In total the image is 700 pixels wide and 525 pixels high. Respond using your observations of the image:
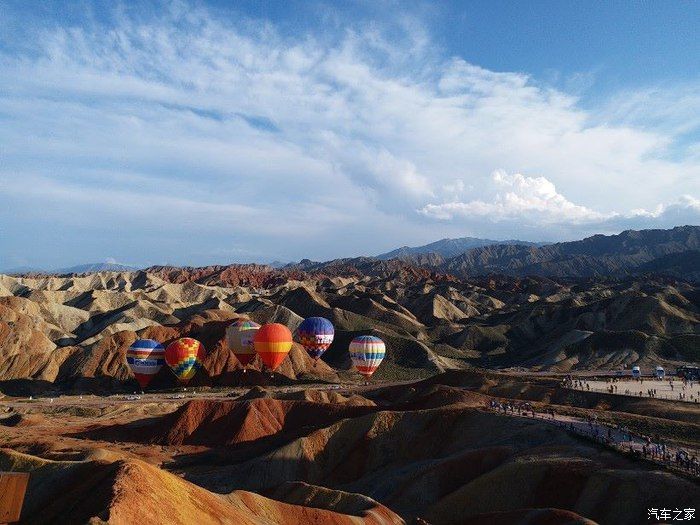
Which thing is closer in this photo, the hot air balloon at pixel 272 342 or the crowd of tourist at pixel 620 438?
the crowd of tourist at pixel 620 438

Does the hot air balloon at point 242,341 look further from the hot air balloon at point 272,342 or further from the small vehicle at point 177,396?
the small vehicle at point 177,396

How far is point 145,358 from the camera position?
84.5m

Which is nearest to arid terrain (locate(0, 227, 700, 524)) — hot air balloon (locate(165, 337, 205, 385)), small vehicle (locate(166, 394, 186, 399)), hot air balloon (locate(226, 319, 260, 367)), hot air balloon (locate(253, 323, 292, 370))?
small vehicle (locate(166, 394, 186, 399))

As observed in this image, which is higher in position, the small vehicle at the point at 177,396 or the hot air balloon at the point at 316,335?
the hot air balloon at the point at 316,335

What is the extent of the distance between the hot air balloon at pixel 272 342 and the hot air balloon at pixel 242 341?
18.7 feet

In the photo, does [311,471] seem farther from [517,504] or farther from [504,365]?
[504,365]

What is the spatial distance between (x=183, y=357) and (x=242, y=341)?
8.68 metres

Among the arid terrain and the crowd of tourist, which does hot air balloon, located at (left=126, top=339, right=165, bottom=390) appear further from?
the crowd of tourist

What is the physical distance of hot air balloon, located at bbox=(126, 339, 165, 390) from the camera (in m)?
84.3

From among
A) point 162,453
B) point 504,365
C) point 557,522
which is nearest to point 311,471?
point 162,453

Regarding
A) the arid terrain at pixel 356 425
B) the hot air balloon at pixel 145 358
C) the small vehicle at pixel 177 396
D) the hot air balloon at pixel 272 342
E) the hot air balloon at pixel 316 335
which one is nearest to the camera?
the arid terrain at pixel 356 425

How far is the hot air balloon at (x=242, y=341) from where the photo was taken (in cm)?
8556

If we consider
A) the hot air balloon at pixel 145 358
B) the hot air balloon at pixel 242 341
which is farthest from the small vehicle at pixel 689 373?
the hot air balloon at pixel 145 358

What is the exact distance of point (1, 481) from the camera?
1841 cm
